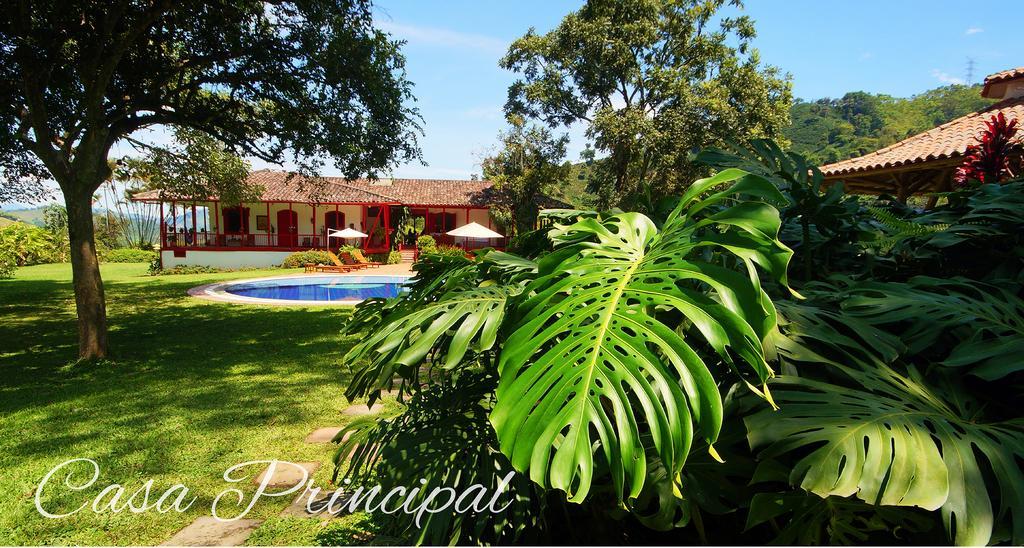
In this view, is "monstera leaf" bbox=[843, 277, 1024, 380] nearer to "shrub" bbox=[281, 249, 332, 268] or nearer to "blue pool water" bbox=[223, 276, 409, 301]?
"blue pool water" bbox=[223, 276, 409, 301]

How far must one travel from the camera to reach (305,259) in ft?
65.7

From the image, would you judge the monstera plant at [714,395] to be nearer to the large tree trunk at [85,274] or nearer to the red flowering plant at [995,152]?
the red flowering plant at [995,152]

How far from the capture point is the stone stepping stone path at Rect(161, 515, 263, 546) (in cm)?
235

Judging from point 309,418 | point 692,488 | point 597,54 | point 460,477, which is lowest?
point 309,418

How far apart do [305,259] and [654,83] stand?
47.0 feet

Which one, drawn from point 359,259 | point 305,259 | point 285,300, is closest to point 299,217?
point 305,259

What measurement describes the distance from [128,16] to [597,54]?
47.8 feet

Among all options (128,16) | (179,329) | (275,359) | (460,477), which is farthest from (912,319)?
(179,329)

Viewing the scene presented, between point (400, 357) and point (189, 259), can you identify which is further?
point (189, 259)

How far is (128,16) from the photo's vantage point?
19.9ft

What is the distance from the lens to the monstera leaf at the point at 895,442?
83 cm

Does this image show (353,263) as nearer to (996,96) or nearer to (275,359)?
(275,359)

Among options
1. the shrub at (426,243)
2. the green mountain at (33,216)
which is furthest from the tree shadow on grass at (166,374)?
the shrub at (426,243)

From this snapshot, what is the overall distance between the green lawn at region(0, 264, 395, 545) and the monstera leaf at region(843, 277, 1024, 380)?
7.44 ft
